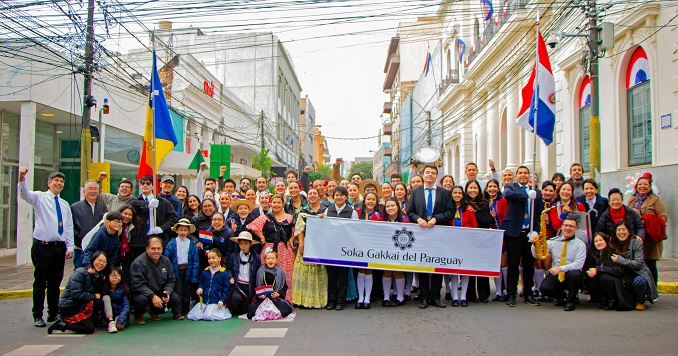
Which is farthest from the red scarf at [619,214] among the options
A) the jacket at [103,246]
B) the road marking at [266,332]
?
the jacket at [103,246]

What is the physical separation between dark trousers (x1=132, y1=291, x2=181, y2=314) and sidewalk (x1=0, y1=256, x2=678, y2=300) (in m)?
3.80

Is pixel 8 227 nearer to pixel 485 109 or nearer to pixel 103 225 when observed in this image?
pixel 103 225

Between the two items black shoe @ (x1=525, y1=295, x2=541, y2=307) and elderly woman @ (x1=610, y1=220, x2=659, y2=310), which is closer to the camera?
elderly woman @ (x1=610, y1=220, x2=659, y2=310)

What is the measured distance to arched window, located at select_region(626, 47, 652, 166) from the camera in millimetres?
13133

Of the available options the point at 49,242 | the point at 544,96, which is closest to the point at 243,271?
the point at 49,242

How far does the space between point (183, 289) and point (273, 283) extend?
1276 millimetres

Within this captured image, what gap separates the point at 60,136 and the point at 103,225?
10753 millimetres

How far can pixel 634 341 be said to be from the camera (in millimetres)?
5973

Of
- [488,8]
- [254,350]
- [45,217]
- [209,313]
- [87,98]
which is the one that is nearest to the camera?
[254,350]

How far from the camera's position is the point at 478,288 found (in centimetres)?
835

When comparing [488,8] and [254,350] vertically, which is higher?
[488,8]

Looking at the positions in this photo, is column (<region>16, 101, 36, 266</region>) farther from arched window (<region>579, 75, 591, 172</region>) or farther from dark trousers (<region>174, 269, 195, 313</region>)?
arched window (<region>579, 75, 591, 172</region>)

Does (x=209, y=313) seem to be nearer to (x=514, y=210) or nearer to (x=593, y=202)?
(x=514, y=210)

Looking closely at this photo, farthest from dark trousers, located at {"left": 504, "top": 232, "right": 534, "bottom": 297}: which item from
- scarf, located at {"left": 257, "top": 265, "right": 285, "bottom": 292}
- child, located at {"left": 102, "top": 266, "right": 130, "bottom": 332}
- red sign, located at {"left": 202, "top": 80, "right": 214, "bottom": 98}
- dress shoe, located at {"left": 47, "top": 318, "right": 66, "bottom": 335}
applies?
red sign, located at {"left": 202, "top": 80, "right": 214, "bottom": 98}
